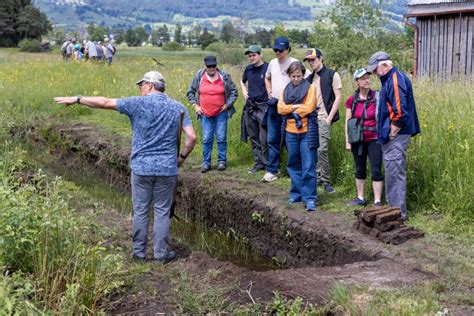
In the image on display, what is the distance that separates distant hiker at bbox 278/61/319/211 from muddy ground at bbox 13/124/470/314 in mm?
354

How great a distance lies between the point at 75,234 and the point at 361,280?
8.09ft

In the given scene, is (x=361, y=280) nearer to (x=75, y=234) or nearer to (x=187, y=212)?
(x=75, y=234)

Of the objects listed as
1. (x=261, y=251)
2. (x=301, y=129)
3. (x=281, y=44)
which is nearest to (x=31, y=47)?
(x=281, y=44)

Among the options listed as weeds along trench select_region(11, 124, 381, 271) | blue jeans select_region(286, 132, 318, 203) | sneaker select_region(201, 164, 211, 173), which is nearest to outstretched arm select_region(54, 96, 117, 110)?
blue jeans select_region(286, 132, 318, 203)

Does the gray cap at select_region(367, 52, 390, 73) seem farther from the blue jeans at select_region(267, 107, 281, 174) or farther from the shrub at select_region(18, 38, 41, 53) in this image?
the shrub at select_region(18, 38, 41, 53)

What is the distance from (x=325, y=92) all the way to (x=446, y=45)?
28.6 feet

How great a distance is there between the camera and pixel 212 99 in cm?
980

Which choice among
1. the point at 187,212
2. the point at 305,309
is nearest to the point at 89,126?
the point at 187,212

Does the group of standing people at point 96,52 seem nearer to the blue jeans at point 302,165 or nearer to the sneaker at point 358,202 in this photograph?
the blue jeans at point 302,165

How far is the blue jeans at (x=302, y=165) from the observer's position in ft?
26.2

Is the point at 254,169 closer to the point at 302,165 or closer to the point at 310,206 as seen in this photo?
the point at 302,165

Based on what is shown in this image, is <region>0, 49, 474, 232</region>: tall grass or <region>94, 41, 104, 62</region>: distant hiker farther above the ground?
<region>94, 41, 104, 62</region>: distant hiker

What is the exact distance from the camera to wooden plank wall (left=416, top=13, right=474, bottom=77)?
1547cm

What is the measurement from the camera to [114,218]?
26.8 ft
